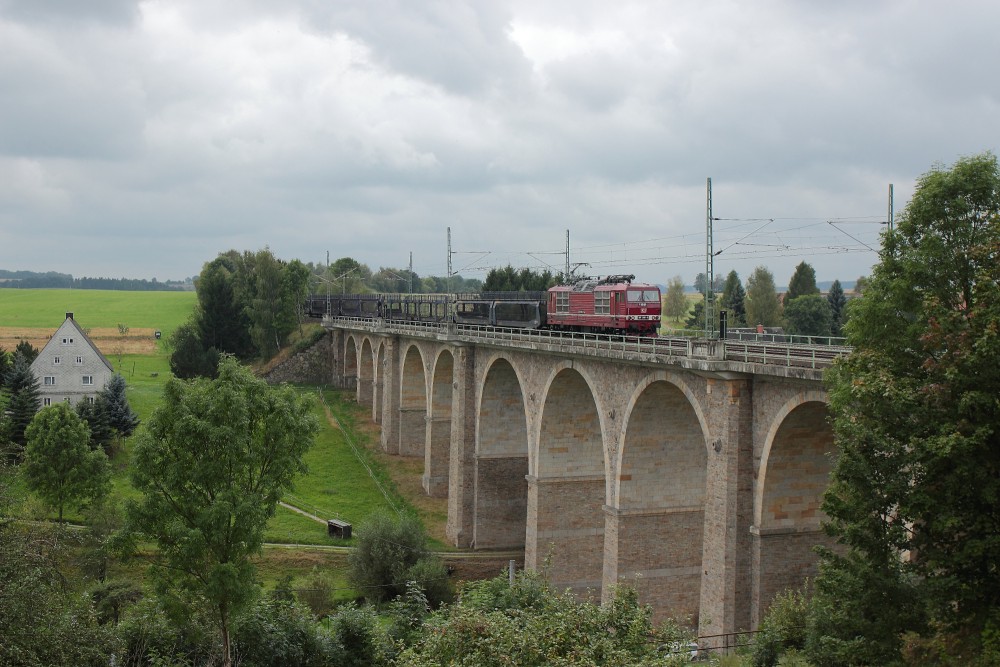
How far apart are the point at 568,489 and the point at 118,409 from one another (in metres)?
30.5

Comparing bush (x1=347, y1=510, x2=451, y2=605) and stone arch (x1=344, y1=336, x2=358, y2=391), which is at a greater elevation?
stone arch (x1=344, y1=336, x2=358, y2=391)

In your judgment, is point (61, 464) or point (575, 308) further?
point (575, 308)

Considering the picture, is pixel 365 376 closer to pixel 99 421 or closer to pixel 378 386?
pixel 378 386

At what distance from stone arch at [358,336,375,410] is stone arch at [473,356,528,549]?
32466 mm

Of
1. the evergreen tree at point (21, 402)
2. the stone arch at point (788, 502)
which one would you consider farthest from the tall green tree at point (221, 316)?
the stone arch at point (788, 502)

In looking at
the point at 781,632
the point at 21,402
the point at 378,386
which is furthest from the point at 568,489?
the point at 378,386

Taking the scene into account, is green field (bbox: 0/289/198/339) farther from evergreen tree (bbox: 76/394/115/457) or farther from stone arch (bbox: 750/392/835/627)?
stone arch (bbox: 750/392/835/627)

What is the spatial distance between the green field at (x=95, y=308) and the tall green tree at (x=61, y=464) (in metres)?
77.9

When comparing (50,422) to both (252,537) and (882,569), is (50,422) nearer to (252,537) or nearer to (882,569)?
(252,537)

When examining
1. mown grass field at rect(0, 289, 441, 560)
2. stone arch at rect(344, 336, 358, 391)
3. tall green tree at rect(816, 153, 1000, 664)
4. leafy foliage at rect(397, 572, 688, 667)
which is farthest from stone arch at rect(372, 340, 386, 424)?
tall green tree at rect(816, 153, 1000, 664)

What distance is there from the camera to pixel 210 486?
2255cm

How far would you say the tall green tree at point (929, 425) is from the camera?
47.2 feet

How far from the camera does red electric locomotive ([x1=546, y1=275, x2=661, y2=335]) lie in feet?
118

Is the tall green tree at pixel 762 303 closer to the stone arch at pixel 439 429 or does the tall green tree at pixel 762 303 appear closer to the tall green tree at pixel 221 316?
the stone arch at pixel 439 429
